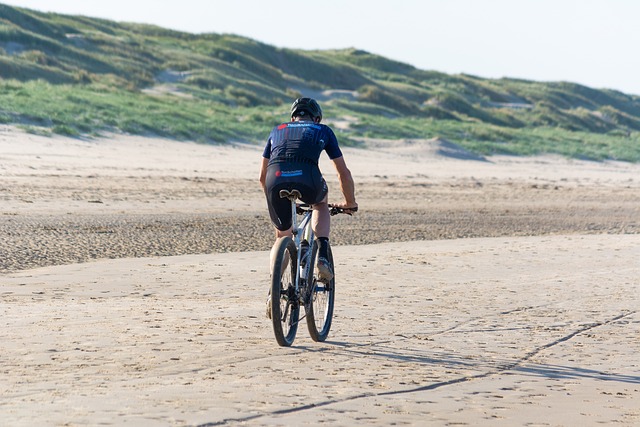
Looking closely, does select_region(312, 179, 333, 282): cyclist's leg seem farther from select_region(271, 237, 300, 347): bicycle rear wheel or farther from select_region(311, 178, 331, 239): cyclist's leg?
select_region(271, 237, 300, 347): bicycle rear wheel

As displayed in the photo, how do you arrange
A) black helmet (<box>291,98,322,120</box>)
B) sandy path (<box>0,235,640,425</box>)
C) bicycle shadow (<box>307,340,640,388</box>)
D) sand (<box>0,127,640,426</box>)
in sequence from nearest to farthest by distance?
1. sandy path (<box>0,235,640,425</box>)
2. sand (<box>0,127,640,426</box>)
3. bicycle shadow (<box>307,340,640,388</box>)
4. black helmet (<box>291,98,322,120</box>)

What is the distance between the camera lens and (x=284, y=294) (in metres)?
6.29

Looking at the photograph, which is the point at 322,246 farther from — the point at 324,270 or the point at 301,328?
the point at 301,328

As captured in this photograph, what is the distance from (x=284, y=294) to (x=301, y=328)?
1121mm

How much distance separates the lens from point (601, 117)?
71.9m

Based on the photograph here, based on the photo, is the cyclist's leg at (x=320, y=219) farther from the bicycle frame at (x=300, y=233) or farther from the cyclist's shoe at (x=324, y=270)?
the cyclist's shoe at (x=324, y=270)

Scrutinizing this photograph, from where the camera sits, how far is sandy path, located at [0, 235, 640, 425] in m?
5.05

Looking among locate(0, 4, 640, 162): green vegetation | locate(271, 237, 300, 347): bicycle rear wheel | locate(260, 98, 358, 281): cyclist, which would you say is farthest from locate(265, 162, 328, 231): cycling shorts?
locate(0, 4, 640, 162): green vegetation

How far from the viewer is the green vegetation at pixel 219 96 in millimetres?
25453

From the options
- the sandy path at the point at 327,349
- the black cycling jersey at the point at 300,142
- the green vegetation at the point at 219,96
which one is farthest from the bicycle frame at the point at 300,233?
the green vegetation at the point at 219,96

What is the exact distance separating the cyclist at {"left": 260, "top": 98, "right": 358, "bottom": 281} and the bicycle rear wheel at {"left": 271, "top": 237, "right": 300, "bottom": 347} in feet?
0.80

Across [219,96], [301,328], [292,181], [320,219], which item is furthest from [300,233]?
[219,96]

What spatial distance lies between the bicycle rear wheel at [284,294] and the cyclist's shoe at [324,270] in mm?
281

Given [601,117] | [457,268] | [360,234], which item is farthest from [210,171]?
[601,117]
